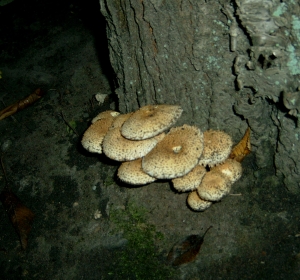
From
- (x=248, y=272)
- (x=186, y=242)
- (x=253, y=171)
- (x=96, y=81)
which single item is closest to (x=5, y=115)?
(x=96, y=81)

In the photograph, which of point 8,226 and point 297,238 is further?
point 8,226

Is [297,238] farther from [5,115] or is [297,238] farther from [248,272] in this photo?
[5,115]

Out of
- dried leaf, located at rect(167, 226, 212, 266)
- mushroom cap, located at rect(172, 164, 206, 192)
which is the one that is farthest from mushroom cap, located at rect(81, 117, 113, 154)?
dried leaf, located at rect(167, 226, 212, 266)

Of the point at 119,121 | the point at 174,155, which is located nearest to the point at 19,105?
the point at 119,121

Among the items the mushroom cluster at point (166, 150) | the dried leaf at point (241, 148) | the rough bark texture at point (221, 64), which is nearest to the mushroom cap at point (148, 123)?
the mushroom cluster at point (166, 150)

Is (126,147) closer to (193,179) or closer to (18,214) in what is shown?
(193,179)

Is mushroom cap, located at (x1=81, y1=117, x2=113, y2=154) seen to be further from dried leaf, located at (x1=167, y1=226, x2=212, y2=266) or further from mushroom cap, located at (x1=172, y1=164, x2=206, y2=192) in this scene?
dried leaf, located at (x1=167, y1=226, x2=212, y2=266)

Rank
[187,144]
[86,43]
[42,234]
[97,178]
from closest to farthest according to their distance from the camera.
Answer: [187,144], [42,234], [97,178], [86,43]
